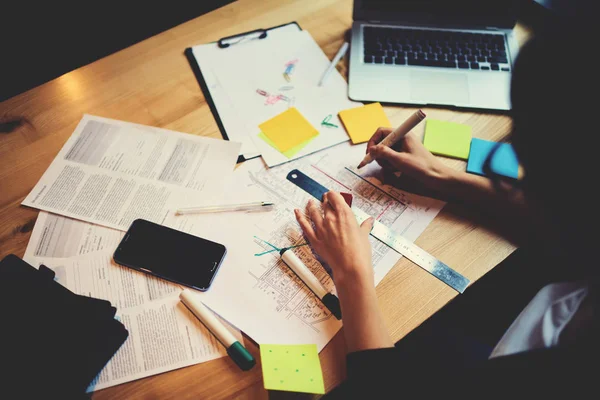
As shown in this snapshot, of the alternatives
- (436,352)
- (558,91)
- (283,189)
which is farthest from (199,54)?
(436,352)

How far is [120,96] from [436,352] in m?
1.02

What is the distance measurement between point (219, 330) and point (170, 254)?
191 millimetres

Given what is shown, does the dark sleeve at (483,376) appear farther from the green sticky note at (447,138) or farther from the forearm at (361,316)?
the green sticky note at (447,138)

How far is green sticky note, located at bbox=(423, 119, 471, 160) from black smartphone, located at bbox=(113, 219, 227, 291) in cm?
57

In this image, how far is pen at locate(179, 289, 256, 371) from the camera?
70 cm

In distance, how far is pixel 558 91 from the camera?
595 millimetres

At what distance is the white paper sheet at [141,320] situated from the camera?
0.70m

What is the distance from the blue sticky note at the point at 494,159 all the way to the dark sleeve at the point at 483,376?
0.46m

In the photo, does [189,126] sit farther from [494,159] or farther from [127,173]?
[494,159]

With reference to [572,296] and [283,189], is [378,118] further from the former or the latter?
[572,296]

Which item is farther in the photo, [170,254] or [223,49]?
[223,49]

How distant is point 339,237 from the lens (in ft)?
2.59

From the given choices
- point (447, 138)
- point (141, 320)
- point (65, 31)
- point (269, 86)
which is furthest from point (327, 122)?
point (65, 31)

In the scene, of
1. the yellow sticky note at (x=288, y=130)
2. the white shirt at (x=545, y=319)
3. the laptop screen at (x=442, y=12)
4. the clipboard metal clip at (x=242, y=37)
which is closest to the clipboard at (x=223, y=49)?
the clipboard metal clip at (x=242, y=37)
